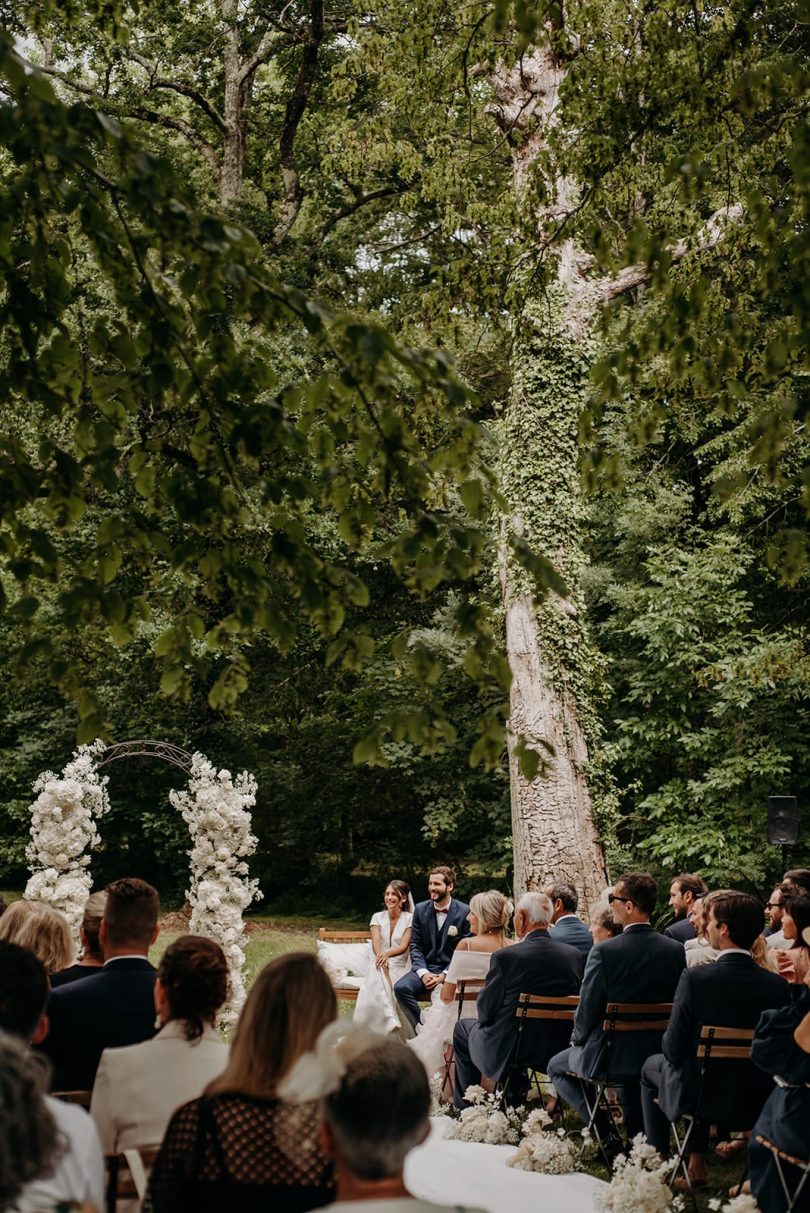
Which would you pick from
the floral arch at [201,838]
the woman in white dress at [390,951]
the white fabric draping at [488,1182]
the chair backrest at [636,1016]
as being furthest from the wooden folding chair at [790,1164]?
the floral arch at [201,838]

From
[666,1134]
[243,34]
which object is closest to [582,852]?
[666,1134]

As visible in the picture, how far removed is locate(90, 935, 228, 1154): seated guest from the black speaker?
30.3 ft

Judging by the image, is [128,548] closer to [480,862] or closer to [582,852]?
[582,852]

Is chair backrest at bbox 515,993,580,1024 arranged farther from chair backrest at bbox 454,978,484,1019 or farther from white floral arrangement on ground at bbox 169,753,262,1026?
white floral arrangement on ground at bbox 169,753,262,1026

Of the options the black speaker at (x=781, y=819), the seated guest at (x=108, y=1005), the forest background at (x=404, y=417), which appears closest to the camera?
the forest background at (x=404, y=417)

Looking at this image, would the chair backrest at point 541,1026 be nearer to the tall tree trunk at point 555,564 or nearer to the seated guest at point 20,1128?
the seated guest at point 20,1128

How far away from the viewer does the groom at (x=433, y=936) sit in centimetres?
993

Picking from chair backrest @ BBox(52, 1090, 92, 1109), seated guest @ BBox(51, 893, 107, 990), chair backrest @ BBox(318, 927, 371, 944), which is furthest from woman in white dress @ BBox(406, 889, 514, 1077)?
chair backrest @ BBox(318, 927, 371, 944)

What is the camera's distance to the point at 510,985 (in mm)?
7375

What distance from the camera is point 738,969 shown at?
5.95 meters

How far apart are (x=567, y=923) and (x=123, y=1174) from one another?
5.04 metres

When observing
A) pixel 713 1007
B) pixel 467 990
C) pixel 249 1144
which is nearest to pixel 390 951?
pixel 467 990

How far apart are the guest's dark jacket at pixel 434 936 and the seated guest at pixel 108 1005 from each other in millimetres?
5565

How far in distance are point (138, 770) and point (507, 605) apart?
13.1 metres
